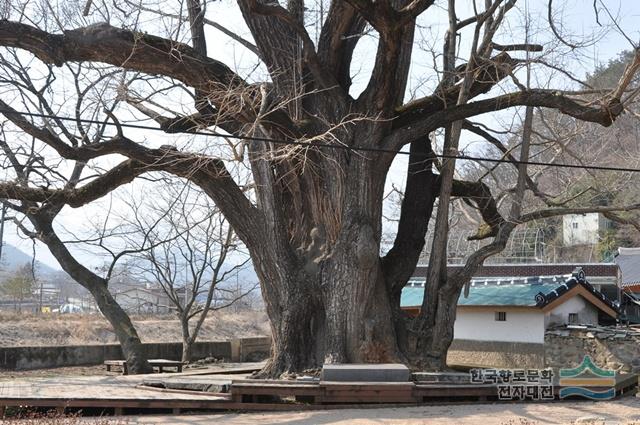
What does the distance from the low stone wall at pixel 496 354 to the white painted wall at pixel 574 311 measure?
2.96 ft

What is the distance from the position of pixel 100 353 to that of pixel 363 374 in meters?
12.9

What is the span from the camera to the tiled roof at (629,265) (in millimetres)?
28241

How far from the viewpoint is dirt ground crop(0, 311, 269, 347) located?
27203 mm

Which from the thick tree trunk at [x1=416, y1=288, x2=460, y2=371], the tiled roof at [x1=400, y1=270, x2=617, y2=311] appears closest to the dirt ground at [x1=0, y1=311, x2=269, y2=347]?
the tiled roof at [x1=400, y1=270, x2=617, y2=311]

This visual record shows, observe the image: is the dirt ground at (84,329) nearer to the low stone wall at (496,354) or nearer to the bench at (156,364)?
the bench at (156,364)

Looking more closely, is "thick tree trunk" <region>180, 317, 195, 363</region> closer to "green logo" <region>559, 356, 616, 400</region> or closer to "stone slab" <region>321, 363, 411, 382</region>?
"stone slab" <region>321, 363, 411, 382</region>

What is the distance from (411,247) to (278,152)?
4386 millimetres

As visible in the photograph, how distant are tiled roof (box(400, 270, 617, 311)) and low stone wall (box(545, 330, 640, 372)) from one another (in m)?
1.21

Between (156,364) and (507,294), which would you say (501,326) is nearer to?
Answer: (507,294)

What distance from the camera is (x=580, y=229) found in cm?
4997

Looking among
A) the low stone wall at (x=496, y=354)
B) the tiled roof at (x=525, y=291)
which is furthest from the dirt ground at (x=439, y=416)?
the tiled roof at (x=525, y=291)

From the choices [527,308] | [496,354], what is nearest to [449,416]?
[527,308]

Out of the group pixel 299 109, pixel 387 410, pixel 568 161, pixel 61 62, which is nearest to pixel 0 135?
pixel 61 62

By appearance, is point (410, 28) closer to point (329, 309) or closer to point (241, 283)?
point (329, 309)
